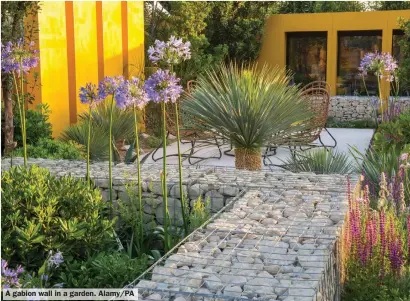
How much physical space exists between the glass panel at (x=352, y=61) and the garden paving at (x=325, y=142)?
4820mm

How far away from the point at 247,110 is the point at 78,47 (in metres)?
5.17

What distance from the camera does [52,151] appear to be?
25.7 feet

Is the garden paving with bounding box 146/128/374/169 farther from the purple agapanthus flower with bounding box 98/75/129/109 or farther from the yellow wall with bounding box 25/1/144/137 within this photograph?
the purple agapanthus flower with bounding box 98/75/129/109

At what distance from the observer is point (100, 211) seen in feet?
13.8

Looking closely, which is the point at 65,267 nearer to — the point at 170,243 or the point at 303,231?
the point at 170,243

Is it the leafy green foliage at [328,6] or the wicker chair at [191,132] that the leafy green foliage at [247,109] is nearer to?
the wicker chair at [191,132]

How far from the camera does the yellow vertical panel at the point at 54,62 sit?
9250 mm

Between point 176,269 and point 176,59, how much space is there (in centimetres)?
151

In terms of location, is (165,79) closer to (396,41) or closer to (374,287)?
(374,287)

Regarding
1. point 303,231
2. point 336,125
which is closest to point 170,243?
point 303,231

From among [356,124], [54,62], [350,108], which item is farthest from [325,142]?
[54,62]
